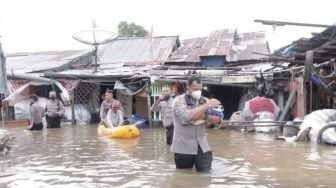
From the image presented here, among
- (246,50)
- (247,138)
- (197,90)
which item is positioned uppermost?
(246,50)

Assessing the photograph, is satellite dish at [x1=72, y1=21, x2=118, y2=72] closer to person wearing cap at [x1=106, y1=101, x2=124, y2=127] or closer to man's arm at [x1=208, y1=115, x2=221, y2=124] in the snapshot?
person wearing cap at [x1=106, y1=101, x2=124, y2=127]

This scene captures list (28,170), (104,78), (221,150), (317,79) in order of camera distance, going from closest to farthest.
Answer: (28,170) < (221,150) < (317,79) < (104,78)

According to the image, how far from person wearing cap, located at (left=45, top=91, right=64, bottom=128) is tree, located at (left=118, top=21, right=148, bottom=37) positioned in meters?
21.9

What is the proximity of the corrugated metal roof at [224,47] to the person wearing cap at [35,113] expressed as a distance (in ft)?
27.4

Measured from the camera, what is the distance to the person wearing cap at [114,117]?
1379 centimetres

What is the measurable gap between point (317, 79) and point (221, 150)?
13.5ft

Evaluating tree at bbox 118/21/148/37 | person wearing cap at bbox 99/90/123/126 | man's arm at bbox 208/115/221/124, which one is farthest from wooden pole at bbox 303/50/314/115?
tree at bbox 118/21/148/37

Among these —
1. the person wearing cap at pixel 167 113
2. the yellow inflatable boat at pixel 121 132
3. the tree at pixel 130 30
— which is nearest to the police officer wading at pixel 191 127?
the person wearing cap at pixel 167 113

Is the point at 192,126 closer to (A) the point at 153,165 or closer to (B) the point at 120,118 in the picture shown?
(A) the point at 153,165

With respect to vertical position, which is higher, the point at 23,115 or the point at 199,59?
the point at 199,59

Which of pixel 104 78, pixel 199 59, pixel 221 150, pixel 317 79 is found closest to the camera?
pixel 221 150

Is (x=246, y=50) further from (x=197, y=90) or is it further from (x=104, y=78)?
(x=197, y=90)

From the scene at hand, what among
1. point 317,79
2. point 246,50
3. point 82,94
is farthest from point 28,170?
point 246,50

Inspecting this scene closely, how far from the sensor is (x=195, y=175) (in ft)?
24.2
